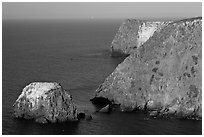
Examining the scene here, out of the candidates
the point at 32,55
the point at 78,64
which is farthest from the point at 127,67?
the point at 32,55

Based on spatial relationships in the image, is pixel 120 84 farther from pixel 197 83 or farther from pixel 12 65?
pixel 12 65

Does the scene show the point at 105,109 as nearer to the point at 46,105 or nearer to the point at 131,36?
the point at 46,105

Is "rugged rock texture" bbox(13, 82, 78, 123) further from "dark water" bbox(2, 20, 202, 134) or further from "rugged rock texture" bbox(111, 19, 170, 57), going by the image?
"rugged rock texture" bbox(111, 19, 170, 57)

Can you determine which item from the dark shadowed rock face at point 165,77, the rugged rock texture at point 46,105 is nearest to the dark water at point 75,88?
the rugged rock texture at point 46,105

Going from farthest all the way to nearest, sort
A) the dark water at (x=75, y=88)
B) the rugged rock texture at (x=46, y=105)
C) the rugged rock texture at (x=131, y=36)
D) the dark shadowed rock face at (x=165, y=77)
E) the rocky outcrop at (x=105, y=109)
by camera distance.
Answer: the rugged rock texture at (x=131, y=36), the rocky outcrop at (x=105, y=109), the dark shadowed rock face at (x=165, y=77), the rugged rock texture at (x=46, y=105), the dark water at (x=75, y=88)

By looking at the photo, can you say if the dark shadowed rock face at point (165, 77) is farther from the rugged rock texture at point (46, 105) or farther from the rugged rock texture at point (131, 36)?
the rugged rock texture at point (131, 36)
